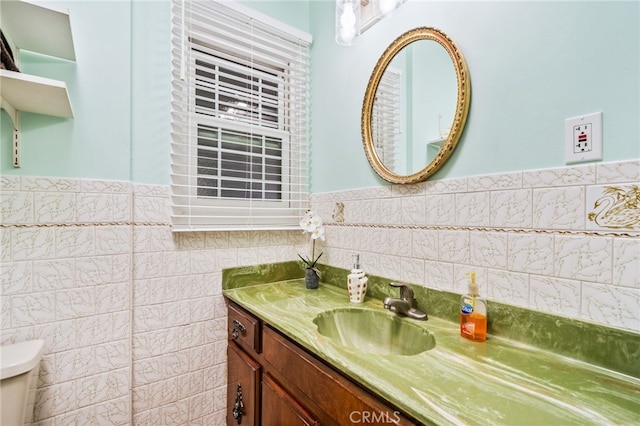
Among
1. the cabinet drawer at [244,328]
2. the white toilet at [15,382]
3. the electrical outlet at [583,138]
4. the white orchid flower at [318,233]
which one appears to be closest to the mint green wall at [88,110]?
the white toilet at [15,382]

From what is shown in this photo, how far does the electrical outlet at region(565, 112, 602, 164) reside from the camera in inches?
28.2

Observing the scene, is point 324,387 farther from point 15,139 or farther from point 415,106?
point 15,139

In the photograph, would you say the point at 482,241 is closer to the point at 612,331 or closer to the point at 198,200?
the point at 612,331

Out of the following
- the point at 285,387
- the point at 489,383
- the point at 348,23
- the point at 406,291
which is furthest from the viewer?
the point at 348,23

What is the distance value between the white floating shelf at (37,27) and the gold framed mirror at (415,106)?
120cm

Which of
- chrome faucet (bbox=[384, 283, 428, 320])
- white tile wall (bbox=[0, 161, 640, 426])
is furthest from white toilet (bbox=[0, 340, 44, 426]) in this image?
chrome faucet (bbox=[384, 283, 428, 320])

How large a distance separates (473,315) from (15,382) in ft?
4.80

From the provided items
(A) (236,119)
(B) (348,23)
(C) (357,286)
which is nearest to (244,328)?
(C) (357,286)

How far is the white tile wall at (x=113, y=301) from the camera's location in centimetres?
103

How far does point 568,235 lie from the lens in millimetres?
768

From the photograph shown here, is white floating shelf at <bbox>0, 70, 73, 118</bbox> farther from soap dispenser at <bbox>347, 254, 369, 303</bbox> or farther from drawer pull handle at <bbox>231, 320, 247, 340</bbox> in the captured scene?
soap dispenser at <bbox>347, 254, 369, 303</bbox>

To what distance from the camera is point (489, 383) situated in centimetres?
64

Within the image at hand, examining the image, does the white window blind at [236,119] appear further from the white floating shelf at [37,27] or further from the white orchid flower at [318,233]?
the white floating shelf at [37,27]

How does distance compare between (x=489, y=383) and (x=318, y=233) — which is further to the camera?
(x=318, y=233)
